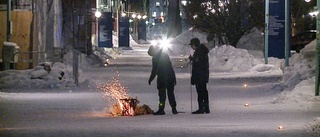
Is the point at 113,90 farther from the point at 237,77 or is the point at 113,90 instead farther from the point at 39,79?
the point at 237,77

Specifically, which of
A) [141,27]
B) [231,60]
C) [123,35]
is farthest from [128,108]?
[141,27]

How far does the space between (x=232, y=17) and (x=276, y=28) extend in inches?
480

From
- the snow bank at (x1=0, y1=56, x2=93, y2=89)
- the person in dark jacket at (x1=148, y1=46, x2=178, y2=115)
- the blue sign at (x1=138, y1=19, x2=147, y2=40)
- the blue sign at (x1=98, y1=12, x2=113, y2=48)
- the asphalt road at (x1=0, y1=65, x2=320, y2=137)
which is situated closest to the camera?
the asphalt road at (x1=0, y1=65, x2=320, y2=137)

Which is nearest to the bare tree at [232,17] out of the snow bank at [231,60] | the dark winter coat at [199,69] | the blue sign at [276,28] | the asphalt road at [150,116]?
the snow bank at [231,60]

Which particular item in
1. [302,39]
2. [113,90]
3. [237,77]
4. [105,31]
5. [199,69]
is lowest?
[113,90]

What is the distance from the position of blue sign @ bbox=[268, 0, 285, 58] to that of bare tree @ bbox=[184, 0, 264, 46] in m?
11.4

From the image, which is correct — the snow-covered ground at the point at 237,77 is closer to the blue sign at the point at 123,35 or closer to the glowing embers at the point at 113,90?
the glowing embers at the point at 113,90

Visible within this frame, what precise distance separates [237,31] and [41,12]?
16.1 meters

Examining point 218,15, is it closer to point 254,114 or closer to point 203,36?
point 203,36

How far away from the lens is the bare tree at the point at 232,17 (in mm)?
53625

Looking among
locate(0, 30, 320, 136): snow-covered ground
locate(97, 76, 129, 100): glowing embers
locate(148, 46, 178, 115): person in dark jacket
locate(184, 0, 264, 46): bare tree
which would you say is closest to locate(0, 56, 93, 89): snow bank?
locate(0, 30, 320, 136): snow-covered ground

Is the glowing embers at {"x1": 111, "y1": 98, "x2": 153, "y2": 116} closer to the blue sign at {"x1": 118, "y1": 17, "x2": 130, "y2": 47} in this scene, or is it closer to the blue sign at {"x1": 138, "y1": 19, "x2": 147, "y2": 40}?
the blue sign at {"x1": 118, "y1": 17, "x2": 130, "y2": 47}

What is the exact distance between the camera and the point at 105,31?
56969 millimetres

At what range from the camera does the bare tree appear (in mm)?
53625
